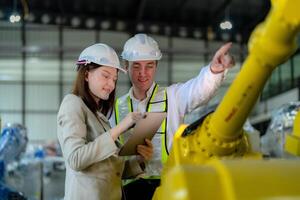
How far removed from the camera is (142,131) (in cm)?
275

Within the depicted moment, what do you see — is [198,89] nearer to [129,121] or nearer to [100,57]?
[100,57]

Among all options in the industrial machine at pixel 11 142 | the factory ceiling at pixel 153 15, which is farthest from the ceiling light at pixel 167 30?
the industrial machine at pixel 11 142

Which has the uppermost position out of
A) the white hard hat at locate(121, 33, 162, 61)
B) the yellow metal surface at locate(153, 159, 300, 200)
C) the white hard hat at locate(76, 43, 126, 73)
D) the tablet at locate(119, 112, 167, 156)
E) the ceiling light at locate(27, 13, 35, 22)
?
the ceiling light at locate(27, 13, 35, 22)

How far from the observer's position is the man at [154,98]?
306 centimetres

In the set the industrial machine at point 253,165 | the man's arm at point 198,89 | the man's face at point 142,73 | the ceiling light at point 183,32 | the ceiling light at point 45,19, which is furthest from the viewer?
the ceiling light at point 183,32

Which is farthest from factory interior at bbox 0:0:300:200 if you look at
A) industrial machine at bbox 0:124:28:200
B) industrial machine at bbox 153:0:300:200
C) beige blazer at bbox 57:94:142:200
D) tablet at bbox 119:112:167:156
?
industrial machine at bbox 153:0:300:200

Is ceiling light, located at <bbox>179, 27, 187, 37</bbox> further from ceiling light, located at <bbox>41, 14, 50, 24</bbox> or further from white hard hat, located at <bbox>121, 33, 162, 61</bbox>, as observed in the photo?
white hard hat, located at <bbox>121, 33, 162, 61</bbox>

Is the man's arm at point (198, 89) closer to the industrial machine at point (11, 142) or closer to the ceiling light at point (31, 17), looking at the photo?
the industrial machine at point (11, 142)

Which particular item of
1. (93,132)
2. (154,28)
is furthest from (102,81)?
(154,28)

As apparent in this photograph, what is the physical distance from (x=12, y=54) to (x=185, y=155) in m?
20.7

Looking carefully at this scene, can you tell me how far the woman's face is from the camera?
103 inches

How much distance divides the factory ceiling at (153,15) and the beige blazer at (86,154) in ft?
57.1

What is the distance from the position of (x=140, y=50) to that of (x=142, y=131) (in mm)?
866

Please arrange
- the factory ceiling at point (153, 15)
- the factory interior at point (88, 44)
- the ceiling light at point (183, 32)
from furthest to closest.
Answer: the ceiling light at point (183, 32) → the factory ceiling at point (153, 15) → the factory interior at point (88, 44)
